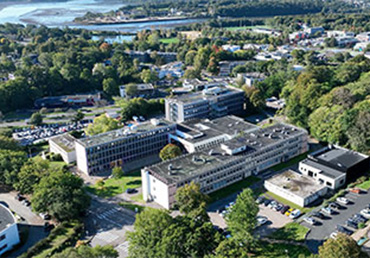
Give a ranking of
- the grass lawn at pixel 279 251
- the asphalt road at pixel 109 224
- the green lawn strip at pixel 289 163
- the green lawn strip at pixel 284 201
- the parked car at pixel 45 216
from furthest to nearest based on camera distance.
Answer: the green lawn strip at pixel 289 163 < the parked car at pixel 45 216 < the green lawn strip at pixel 284 201 < the asphalt road at pixel 109 224 < the grass lawn at pixel 279 251

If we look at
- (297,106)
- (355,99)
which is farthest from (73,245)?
(355,99)

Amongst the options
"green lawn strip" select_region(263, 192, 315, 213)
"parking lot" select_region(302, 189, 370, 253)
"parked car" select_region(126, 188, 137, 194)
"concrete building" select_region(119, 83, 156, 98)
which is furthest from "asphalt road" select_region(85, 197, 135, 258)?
"concrete building" select_region(119, 83, 156, 98)

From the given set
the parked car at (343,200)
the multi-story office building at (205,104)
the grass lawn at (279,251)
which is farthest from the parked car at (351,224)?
the multi-story office building at (205,104)

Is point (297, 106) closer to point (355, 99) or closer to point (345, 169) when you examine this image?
point (355, 99)

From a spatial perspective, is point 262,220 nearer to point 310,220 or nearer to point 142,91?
point 310,220

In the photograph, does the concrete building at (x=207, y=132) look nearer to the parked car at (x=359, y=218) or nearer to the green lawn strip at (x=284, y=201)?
the green lawn strip at (x=284, y=201)

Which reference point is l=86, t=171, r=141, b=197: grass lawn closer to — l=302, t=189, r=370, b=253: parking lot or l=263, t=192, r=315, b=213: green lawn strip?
l=263, t=192, r=315, b=213: green lawn strip
